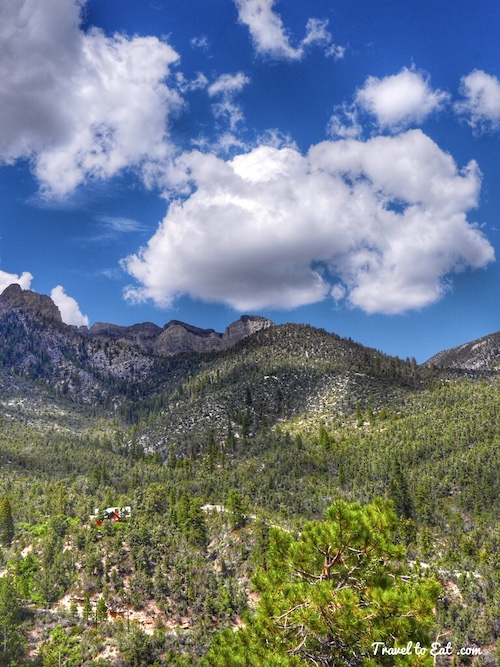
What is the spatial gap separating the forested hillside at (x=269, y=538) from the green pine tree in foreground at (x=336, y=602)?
62mm

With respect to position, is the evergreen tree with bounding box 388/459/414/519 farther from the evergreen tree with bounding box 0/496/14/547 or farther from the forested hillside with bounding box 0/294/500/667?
the evergreen tree with bounding box 0/496/14/547

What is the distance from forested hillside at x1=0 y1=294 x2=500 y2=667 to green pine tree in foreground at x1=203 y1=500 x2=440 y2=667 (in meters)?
0.06

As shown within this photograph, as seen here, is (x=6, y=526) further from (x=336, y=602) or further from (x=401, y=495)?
(x=336, y=602)

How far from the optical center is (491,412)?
10981 centimetres

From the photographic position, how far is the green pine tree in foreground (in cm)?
1273

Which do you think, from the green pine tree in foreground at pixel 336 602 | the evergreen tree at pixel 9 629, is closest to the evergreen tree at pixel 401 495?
the evergreen tree at pixel 9 629

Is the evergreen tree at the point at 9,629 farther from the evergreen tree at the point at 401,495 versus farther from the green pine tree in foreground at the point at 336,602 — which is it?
the evergreen tree at the point at 401,495

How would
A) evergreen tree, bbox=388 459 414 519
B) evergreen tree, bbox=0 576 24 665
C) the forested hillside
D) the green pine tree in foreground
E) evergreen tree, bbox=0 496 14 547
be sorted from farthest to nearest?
evergreen tree, bbox=388 459 414 519, evergreen tree, bbox=0 496 14 547, evergreen tree, bbox=0 576 24 665, the forested hillside, the green pine tree in foreground

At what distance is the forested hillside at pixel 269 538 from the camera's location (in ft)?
46.8

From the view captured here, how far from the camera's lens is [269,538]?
692 inches

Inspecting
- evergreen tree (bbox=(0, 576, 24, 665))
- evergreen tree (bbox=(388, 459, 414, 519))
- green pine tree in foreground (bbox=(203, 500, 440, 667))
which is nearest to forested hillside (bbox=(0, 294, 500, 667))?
green pine tree in foreground (bbox=(203, 500, 440, 667))

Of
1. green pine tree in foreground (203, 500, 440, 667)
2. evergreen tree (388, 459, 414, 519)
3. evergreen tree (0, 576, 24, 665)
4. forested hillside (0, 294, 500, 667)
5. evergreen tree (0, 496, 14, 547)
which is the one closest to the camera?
green pine tree in foreground (203, 500, 440, 667)

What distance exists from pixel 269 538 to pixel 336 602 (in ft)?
16.6

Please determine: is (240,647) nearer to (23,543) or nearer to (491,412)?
(23,543)
